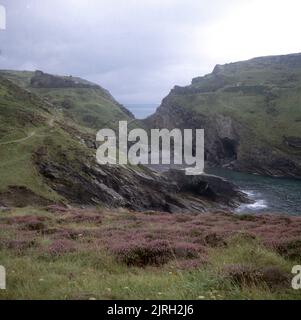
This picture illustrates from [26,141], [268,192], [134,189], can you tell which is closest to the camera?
[26,141]

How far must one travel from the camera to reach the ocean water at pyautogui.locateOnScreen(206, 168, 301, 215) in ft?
295

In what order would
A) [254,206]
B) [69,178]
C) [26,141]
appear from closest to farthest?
1. [69,178]
2. [26,141]
3. [254,206]

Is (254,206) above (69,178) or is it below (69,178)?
below

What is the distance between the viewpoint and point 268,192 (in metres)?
112

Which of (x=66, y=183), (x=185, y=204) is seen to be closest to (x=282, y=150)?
(x=185, y=204)

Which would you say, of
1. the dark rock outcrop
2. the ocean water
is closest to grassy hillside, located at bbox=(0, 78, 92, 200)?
the dark rock outcrop

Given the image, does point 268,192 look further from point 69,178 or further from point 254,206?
point 69,178

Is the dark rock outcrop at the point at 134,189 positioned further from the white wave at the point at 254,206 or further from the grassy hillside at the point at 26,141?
the grassy hillside at the point at 26,141

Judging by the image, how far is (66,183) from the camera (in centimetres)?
7088

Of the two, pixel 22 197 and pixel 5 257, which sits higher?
pixel 5 257

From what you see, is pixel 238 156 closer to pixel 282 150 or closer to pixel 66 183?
pixel 282 150

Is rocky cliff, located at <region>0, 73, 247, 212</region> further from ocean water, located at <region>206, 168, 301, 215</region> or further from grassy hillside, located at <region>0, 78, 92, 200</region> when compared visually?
ocean water, located at <region>206, 168, 301, 215</region>

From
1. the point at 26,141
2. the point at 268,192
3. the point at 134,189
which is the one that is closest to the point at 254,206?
the point at 268,192

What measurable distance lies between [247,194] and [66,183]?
51.8 metres
